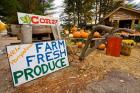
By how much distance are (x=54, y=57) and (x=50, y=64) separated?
0.20m

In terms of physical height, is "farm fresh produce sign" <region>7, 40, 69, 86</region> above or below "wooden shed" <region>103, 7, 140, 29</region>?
below

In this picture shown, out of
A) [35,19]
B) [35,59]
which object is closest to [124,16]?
[35,19]

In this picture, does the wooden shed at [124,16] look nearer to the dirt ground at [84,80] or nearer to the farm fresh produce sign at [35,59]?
the dirt ground at [84,80]

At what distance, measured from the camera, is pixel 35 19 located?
3615 millimetres

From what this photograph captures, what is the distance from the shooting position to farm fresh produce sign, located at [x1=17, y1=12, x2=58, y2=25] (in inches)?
131

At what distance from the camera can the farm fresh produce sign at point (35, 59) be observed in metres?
2.99

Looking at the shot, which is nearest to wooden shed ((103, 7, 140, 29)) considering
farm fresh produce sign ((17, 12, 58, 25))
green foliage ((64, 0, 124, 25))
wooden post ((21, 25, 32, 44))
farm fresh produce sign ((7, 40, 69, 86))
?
green foliage ((64, 0, 124, 25))

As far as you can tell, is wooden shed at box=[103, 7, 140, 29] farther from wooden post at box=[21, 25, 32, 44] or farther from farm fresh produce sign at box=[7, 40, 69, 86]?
wooden post at box=[21, 25, 32, 44]

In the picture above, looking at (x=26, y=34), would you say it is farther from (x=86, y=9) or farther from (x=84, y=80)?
(x=86, y=9)

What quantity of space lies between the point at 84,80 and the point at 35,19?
5.26ft

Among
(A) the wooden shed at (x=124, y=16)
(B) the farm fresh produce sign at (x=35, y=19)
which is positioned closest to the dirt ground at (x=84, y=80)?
(B) the farm fresh produce sign at (x=35, y=19)

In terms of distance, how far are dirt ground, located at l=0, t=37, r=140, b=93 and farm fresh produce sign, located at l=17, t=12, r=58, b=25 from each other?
1.12 meters

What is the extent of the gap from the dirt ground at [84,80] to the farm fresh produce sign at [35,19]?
1116mm

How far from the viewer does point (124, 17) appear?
16.9 m
